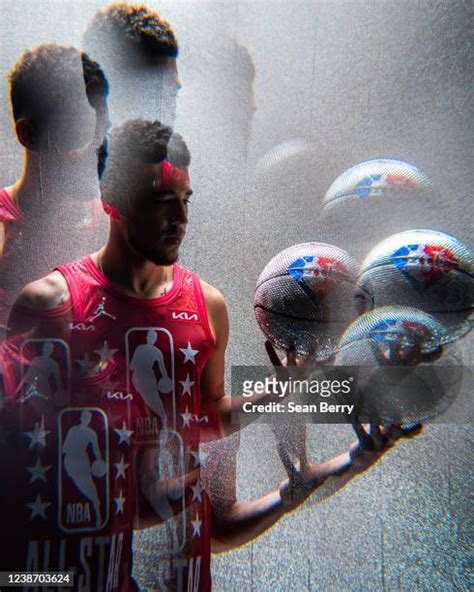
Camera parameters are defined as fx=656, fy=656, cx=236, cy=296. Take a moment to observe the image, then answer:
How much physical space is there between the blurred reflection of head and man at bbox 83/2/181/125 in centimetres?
4

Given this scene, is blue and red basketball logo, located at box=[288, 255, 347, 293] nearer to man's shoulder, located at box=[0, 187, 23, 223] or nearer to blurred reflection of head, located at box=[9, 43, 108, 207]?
blurred reflection of head, located at box=[9, 43, 108, 207]

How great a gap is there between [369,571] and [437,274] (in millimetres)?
745

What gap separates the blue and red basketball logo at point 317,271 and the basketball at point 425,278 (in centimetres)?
7

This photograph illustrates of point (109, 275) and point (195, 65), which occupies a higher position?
point (195, 65)

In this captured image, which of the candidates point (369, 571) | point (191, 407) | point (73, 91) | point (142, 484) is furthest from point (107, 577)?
point (73, 91)

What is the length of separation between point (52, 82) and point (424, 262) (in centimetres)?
97

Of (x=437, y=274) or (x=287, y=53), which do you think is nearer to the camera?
(x=437, y=274)

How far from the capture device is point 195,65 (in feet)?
5.33

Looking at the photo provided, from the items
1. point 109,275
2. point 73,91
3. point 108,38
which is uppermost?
point 108,38

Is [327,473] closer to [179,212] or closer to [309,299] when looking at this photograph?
[309,299]

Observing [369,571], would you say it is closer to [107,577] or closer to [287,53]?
[107,577]

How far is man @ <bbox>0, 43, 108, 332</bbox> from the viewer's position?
1565 millimetres

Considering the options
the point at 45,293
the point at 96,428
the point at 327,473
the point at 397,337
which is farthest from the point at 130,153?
the point at 327,473

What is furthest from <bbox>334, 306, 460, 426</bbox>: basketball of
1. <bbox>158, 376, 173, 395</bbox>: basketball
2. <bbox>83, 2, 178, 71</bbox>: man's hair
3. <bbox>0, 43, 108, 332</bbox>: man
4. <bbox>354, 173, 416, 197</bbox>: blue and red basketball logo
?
<bbox>83, 2, 178, 71</bbox>: man's hair
